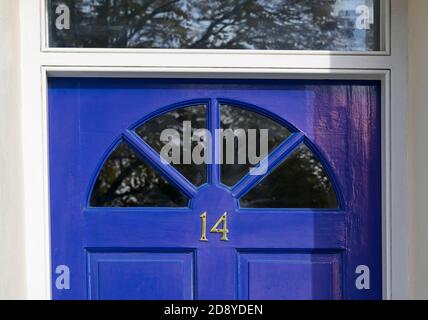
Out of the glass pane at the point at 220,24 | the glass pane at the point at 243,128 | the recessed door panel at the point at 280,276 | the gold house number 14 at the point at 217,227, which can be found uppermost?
the glass pane at the point at 220,24

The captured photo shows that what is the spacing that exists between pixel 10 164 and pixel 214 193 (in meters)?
0.81

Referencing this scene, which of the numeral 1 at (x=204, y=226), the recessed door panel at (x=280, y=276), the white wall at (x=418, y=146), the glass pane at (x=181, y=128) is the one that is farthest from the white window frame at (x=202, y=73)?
the numeral 1 at (x=204, y=226)

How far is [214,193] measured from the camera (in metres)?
2.83

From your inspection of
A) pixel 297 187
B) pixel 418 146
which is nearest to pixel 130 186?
pixel 297 187

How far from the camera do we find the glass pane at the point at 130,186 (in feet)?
9.39

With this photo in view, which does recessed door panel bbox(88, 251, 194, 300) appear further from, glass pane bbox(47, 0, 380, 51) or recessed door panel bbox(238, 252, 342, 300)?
glass pane bbox(47, 0, 380, 51)

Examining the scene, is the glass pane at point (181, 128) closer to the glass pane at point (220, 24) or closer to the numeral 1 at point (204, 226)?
the numeral 1 at point (204, 226)

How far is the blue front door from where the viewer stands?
282 centimetres

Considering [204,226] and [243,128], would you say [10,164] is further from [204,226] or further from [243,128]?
[243,128]

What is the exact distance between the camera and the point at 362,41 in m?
2.86

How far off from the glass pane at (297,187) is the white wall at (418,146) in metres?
0.34

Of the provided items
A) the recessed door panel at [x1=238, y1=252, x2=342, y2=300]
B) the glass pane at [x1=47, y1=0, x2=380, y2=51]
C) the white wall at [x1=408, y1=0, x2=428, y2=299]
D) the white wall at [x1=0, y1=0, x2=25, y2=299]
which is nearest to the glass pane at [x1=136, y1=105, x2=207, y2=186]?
the glass pane at [x1=47, y1=0, x2=380, y2=51]

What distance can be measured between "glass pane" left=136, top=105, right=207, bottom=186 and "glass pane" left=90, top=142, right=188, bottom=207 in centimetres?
→ 8

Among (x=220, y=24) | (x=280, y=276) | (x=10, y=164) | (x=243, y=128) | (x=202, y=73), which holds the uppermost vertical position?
(x=220, y=24)
